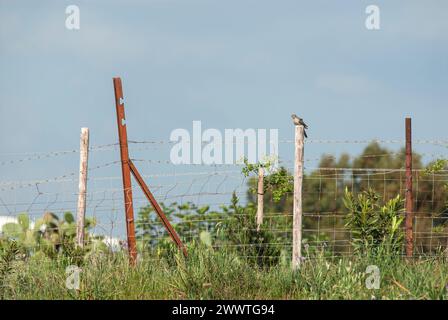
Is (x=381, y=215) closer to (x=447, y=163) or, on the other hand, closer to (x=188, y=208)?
(x=447, y=163)

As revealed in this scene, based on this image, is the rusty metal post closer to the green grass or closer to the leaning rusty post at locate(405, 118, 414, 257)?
the green grass

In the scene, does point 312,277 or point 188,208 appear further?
point 188,208

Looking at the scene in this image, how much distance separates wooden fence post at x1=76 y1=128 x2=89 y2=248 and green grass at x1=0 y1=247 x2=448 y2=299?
1479 millimetres

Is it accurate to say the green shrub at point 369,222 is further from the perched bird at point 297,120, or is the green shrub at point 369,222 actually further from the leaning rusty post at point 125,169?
the leaning rusty post at point 125,169

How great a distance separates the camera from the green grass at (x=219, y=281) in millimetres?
7551

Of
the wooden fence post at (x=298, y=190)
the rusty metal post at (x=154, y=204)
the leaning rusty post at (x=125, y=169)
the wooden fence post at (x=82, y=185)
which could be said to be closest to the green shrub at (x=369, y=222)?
the wooden fence post at (x=298, y=190)

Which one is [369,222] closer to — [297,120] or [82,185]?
[297,120]

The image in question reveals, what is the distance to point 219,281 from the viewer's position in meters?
7.82

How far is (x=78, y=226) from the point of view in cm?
1010

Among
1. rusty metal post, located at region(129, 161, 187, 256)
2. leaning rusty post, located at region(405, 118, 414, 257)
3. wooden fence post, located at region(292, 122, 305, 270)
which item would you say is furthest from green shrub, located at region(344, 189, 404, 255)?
rusty metal post, located at region(129, 161, 187, 256)

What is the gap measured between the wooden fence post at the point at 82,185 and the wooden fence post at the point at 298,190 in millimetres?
3180

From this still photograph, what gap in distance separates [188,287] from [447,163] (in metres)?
6.11

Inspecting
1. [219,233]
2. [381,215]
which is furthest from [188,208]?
[381,215]

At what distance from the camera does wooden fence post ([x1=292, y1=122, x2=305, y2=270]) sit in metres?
9.78
